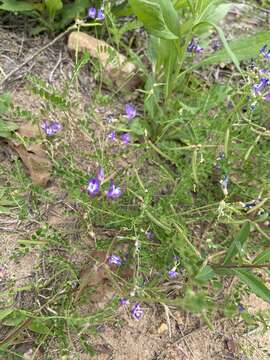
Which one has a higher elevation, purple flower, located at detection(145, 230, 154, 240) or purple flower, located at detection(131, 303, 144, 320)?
purple flower, located at detection(145, 230, 154, 240)

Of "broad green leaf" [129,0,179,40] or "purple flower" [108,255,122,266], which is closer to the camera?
"purple flower" [108,255,122,266]

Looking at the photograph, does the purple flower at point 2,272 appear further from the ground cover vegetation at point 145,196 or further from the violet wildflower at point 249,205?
the violet wildflower at point 249,205

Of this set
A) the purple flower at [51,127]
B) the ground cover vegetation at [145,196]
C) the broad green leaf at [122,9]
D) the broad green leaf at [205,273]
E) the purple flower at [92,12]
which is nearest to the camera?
the broad green leaf at [205,273]

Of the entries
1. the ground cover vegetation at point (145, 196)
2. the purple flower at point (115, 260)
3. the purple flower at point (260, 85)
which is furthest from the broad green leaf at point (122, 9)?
the purple flower at point (115, 260)

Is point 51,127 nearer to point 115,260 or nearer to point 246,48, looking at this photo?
point 115,260

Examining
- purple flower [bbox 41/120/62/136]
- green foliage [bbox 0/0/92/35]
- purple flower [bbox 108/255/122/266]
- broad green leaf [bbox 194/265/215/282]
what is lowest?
purple flower [bbox 108/255/122/266]

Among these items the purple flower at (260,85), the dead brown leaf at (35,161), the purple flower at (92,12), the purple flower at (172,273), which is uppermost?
the purple flower at (260,85)

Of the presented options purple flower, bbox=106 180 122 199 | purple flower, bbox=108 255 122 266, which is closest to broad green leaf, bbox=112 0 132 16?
purple flower, bbox=106 180 122 199

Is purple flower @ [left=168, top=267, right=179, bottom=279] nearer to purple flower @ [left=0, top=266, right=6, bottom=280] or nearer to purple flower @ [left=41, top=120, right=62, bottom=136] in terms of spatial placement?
purple flower @ [left=0, top=266, right=6, bottom=280]
